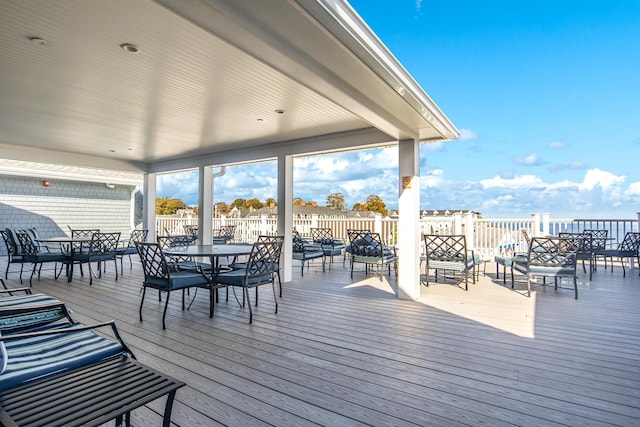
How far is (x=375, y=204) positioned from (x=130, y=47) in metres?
26.8

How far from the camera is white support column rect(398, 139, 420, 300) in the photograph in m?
4.98

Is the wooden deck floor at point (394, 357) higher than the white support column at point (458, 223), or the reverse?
the white support column at point (458, 223)

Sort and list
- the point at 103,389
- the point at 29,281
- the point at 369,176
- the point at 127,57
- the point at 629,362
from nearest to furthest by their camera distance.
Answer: the point at 103,389, the point at 629,362, the point at 127,57, the point at 29,281, the point at 369,176

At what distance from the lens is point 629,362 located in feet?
8.97

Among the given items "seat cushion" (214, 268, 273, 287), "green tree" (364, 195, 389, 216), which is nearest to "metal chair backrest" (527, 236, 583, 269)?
"seat cushion" (214, 268, 273, 287)

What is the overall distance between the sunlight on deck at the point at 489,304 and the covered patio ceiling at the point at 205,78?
238 cm

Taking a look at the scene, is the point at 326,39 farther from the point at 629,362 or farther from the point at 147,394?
the point at 629,362

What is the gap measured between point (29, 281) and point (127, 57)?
5349 millimetres

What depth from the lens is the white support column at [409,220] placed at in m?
4.98

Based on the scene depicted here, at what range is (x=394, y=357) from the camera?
9.36 feet

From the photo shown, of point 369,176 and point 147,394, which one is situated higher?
point 369,176

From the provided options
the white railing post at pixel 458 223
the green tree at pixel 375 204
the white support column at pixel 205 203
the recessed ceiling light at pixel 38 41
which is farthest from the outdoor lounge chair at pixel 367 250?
the green tree at pixel 375 204

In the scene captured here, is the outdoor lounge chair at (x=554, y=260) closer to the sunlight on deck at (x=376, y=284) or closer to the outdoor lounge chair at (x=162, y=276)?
the sunlight on deck at (x=376, y=284)

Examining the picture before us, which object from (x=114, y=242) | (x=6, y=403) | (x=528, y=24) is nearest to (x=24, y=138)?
(x=114, y=242)
